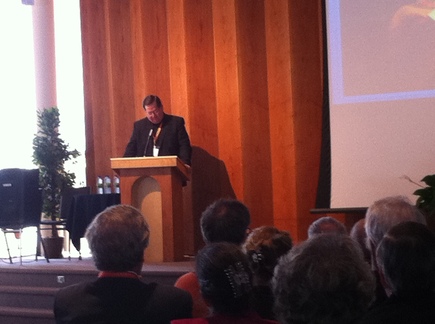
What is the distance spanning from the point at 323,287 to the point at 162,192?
470 cm

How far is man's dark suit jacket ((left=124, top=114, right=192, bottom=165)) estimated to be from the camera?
7012 mm

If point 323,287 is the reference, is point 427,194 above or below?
below

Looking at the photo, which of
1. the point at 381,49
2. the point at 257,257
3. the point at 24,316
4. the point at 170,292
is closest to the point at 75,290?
the point at 170,292

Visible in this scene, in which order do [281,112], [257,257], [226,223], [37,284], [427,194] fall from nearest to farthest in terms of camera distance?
[257,257] < [226,223] < [427,194] < [37,284] < [281,112]

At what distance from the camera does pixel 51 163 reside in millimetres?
8328

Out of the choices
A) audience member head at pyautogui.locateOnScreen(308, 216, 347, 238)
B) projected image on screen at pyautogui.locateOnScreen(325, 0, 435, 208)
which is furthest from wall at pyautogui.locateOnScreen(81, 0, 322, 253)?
audience member head at pyautogui.locateOnScreen(308, 216, 347, 238)

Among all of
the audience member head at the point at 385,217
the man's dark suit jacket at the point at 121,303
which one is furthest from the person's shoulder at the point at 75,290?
the audience member head at the point at 385,217

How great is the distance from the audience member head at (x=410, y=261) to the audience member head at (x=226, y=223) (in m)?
1.12

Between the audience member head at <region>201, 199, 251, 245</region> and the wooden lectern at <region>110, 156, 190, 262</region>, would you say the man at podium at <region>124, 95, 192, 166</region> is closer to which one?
the wooden lectern at <region>110, 156, 190, 262</region>

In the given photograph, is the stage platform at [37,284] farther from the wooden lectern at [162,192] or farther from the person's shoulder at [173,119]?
the person's shoulder at [173,119]

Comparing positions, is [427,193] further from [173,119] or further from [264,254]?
[264,254]

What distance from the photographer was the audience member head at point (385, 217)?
8.52ft

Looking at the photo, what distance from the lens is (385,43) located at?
21.1 ft

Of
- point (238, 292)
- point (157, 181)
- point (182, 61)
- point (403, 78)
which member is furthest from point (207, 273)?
point (182, 61)
